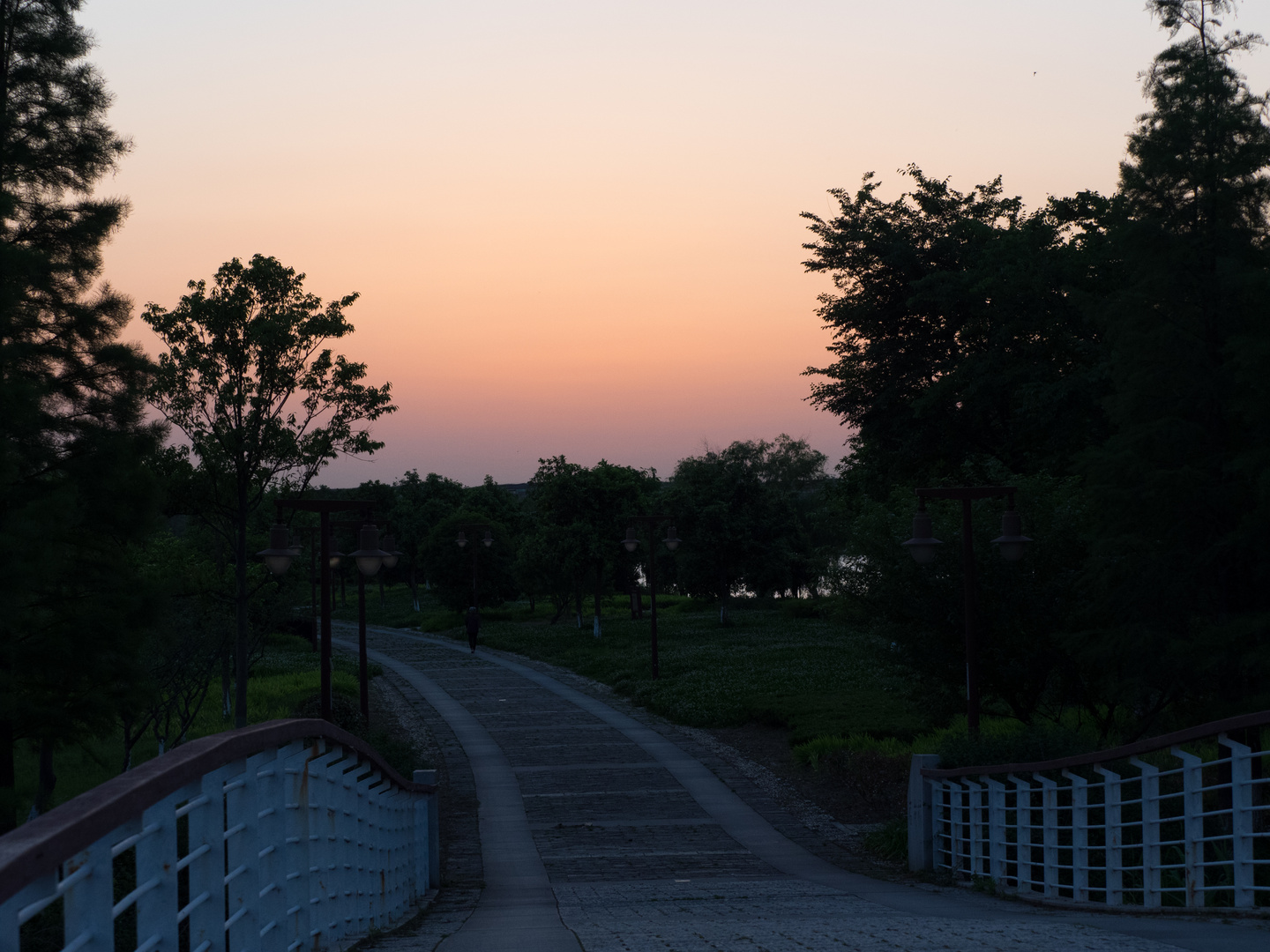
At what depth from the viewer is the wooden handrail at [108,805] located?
2.48 m

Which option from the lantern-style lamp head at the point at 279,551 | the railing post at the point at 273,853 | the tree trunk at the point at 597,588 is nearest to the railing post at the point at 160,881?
the railing post at the point at 273,853

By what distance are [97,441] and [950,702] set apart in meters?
15.5

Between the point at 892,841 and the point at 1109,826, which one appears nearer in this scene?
the point at 1109,826

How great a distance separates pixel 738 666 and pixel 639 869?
2446 cm

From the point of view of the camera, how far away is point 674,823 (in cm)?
1788

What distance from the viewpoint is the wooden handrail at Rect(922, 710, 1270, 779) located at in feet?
23.7

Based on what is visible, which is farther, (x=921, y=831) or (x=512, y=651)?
(x=512, y=651)

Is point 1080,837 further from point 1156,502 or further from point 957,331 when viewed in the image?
point 957,331

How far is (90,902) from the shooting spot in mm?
2926

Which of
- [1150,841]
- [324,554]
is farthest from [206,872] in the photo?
[324,554]

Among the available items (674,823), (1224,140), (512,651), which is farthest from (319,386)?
(512,651)

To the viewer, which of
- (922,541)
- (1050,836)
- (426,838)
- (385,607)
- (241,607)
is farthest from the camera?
(385,607)

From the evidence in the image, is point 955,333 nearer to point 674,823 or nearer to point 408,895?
point 674,823

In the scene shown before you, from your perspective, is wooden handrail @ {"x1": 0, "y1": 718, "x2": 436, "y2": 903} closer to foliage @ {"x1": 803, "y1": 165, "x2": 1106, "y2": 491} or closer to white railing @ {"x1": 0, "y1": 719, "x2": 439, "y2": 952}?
white railing @ {"x1": 0, "y1": 719, "x2": 439, "y2": 952}
